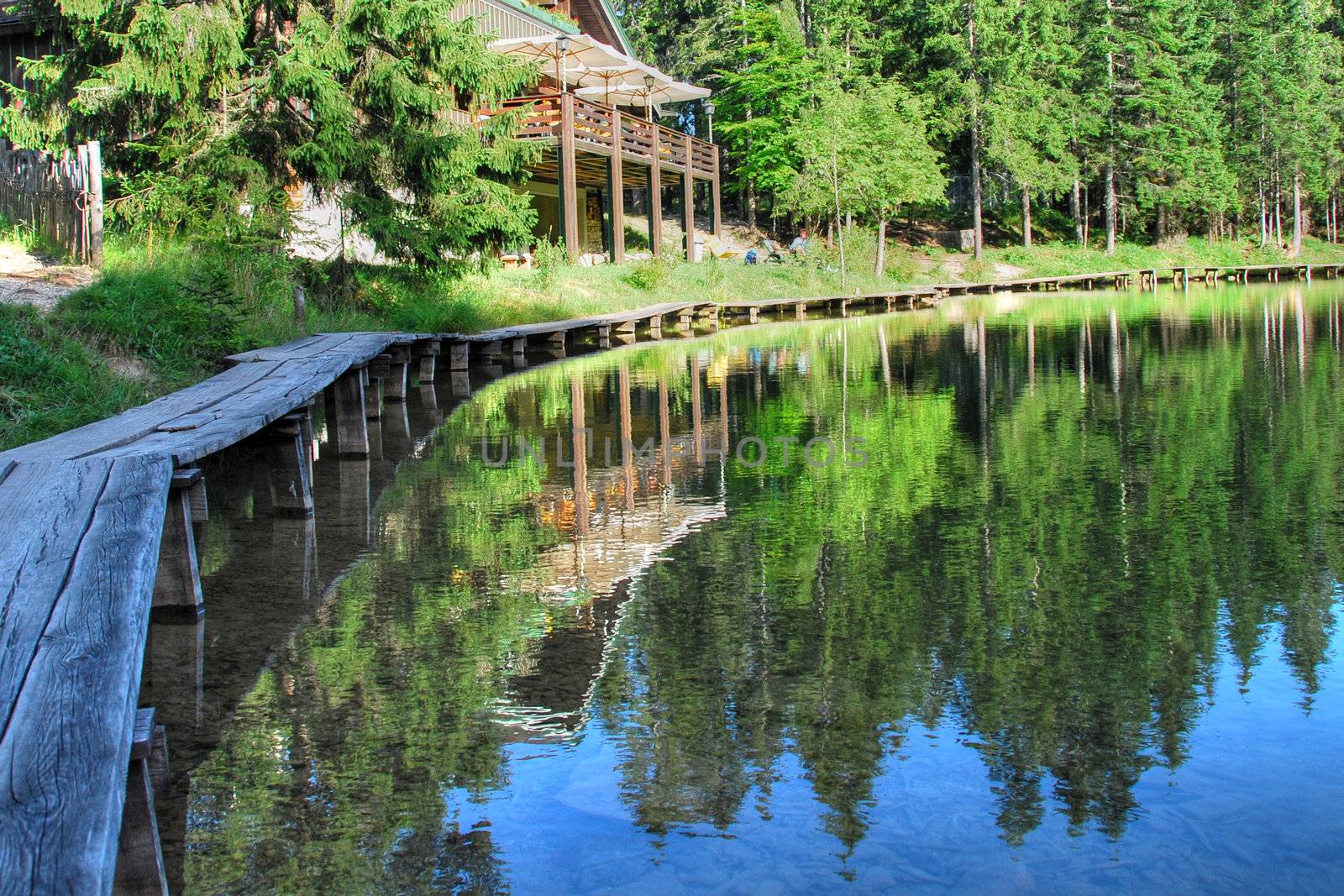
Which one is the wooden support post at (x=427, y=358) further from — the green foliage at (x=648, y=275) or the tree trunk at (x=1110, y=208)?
the tree trunk at (x=1110, y=208)

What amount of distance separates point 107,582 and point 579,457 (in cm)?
668

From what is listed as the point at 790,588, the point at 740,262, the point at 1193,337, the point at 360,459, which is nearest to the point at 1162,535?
the point at 790,588

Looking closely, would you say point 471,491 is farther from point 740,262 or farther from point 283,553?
point 740,262

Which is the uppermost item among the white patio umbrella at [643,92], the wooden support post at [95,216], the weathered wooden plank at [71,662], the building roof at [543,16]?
the building roof at [543,16]

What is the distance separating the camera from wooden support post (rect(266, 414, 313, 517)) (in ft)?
27.3

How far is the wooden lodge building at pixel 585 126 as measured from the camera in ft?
94.3

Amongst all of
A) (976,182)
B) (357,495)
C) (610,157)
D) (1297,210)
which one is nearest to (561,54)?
(610,157)

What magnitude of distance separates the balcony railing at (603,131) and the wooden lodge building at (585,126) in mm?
29

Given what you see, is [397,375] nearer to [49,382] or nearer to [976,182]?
[49,382]

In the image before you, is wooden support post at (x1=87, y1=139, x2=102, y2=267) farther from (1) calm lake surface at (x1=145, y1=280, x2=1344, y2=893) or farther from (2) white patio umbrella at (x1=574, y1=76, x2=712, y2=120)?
(2) white patio umbrella at (x1=574, y1=76, x2=712, y2=120)

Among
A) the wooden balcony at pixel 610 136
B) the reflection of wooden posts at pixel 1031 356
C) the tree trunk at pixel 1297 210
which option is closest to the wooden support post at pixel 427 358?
the reflection of wooden posts at pixel 1031 356

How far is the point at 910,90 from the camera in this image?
52.0 meters

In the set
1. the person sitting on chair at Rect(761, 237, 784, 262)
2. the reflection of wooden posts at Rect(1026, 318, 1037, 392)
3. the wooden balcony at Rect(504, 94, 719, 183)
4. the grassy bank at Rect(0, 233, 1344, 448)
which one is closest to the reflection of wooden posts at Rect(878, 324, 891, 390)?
the reflection of wooden posts at Rect(1026, 318, 1037, 392)

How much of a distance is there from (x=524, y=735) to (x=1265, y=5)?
65716mm
